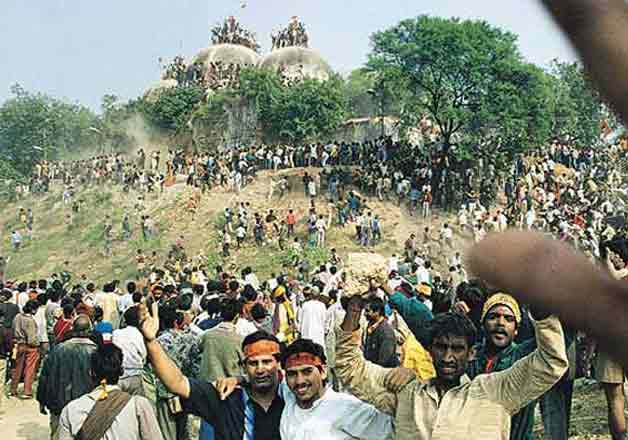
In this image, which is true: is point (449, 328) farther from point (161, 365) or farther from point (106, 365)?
point (106, 365)

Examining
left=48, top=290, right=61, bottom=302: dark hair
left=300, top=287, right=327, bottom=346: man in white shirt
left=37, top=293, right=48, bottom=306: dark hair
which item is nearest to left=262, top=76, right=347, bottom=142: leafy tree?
left=48, top=290, right=61, bottom=302: dark hair

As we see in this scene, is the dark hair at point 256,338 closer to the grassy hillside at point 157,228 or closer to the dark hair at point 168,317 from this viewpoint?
the dark hair at point 168,317

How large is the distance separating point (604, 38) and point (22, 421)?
34.4 feet

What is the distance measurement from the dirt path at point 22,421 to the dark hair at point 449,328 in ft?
23.7

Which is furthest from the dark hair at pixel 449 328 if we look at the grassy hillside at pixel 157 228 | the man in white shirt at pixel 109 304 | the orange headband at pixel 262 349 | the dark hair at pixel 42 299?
the grassy hillside at pixel 157 228

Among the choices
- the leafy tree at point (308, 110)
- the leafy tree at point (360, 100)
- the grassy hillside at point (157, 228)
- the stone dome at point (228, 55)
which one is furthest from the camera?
the stone dome at point (228, 55)

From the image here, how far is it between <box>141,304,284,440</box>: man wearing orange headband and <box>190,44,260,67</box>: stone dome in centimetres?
6038

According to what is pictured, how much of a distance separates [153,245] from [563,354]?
95.1 ft

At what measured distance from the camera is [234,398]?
11.8 ft

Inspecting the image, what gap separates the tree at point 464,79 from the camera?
32094 millimetres

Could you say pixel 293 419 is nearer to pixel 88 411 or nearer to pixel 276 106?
pixel 88 411

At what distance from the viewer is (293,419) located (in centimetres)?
343

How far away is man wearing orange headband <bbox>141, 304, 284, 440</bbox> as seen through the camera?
3514 mm

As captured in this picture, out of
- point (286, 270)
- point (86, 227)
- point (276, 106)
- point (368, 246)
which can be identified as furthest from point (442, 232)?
point (276, 106)
